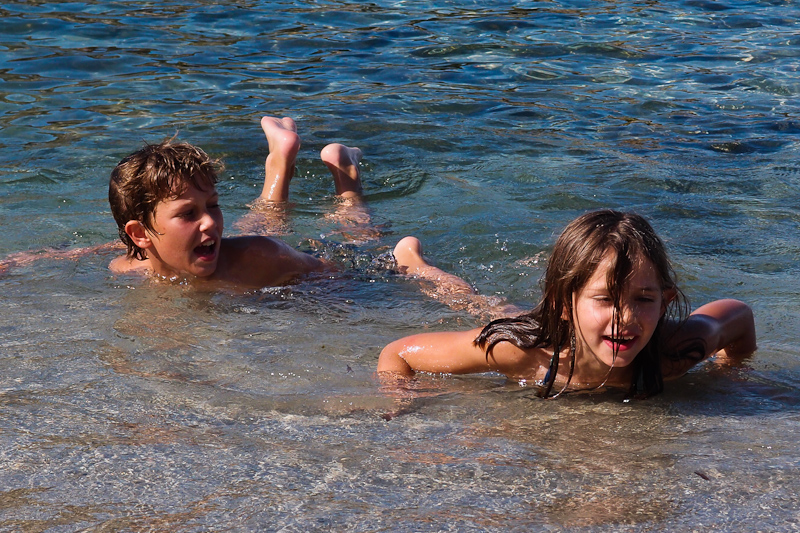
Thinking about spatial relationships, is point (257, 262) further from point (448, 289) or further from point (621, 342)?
point (621, 342)

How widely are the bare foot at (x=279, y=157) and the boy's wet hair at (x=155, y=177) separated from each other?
1.10 meters

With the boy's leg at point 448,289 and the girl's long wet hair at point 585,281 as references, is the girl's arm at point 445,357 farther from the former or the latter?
the boy's leg at point 448,289

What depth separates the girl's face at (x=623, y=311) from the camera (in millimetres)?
3180

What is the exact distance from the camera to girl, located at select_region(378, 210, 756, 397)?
10.5 feet

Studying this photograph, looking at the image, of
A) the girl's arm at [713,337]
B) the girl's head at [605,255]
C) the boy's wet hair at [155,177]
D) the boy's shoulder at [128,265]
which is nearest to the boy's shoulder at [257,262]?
the boy's wet hair at [155,177]

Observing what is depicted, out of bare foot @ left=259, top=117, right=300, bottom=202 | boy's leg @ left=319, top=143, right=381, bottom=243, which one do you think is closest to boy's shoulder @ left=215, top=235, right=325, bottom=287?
boy's leg @ left=319, top=143, right=381, bottom=243

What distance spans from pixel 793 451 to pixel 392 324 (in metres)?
2.00

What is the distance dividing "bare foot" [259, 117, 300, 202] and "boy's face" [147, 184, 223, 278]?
127 cm

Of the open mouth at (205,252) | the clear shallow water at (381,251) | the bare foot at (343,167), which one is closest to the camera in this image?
the clear shallow water at (381,251)

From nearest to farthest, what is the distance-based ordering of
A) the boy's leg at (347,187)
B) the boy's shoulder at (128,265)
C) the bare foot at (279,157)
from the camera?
the boy's shoulder at (128,265) < the bare foot at (279,157) < the boy's leg at (347,187)

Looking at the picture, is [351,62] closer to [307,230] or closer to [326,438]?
[307,230]

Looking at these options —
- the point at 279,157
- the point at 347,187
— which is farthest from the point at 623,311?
the point at 347,187

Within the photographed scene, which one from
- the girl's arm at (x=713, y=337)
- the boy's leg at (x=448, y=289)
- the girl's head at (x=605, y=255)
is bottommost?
the boy's leg at (x=448, y=289)

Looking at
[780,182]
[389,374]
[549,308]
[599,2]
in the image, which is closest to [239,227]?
[389,374]
